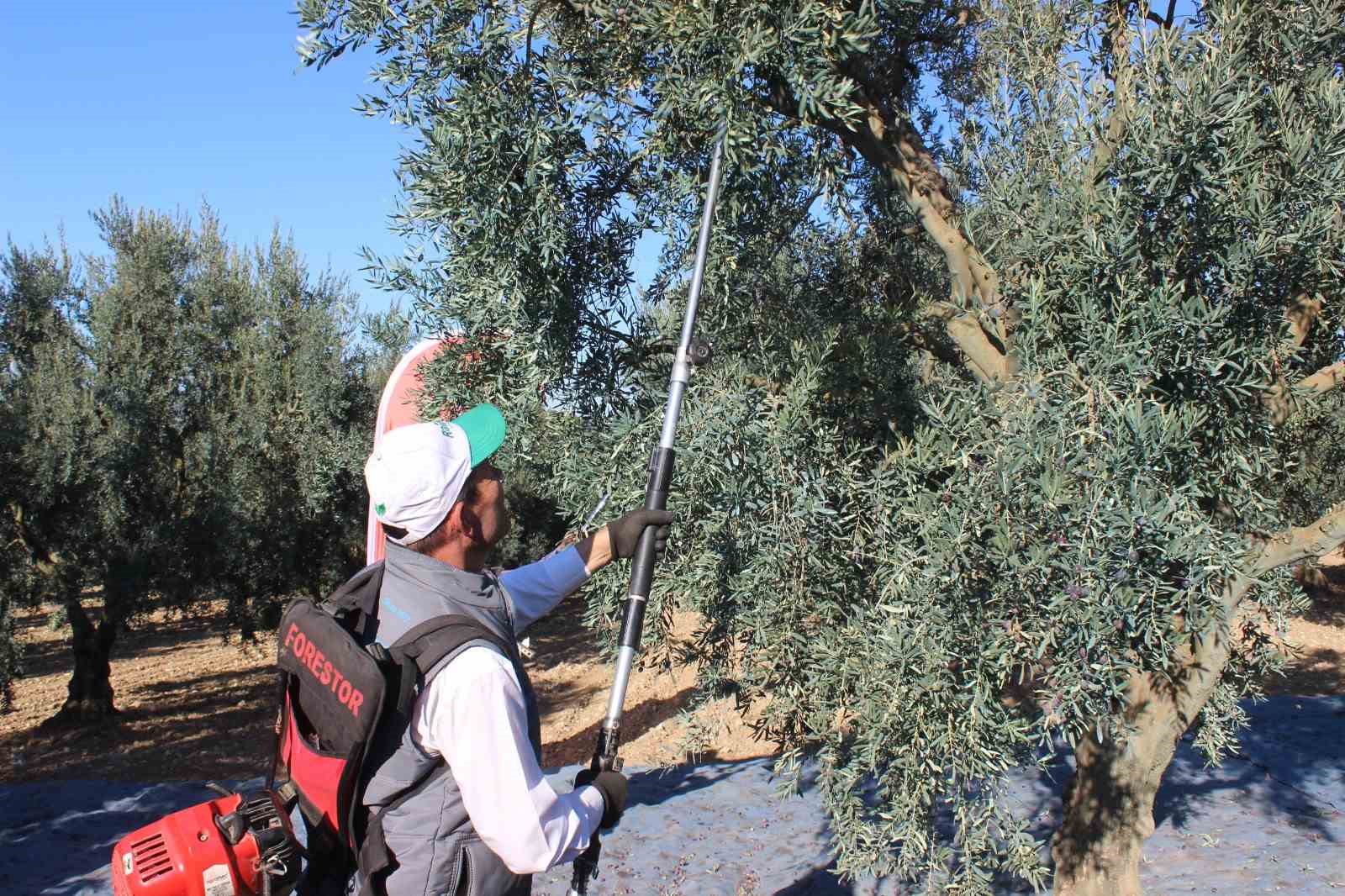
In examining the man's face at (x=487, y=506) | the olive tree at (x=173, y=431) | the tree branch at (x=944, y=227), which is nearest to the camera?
the man's face at (x=487, y=506)

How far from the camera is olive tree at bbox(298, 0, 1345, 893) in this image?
3564 millimetres

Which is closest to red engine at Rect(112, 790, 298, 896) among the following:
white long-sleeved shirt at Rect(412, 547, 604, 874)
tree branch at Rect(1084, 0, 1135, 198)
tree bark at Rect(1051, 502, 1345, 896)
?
white long-sleeved shirt at Rect(412, 547, 604, 874)

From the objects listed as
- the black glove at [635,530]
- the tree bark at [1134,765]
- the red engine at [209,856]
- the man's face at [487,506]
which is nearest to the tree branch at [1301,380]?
the tree bark at [1134,765]

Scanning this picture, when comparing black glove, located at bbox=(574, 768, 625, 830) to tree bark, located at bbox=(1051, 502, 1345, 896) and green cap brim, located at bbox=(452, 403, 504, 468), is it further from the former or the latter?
tree bark, located at bbox=(1051, 502, 1345, 896)

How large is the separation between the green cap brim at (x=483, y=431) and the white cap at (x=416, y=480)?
79mm

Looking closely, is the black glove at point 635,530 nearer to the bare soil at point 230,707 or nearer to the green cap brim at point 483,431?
the green cap brim at point 483,431

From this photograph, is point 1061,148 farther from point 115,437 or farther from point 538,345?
point 115,437

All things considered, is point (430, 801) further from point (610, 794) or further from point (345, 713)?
point (610, 794)

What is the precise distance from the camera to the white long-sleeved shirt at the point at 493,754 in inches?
95.6

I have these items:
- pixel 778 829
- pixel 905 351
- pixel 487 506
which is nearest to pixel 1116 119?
pixel 905 351

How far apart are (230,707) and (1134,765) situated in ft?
54.1

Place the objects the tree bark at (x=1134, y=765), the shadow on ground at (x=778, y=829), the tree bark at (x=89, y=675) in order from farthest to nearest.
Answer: the tree bark at (x=89, y=675) → the shadow on ground at (x=778, y=829) → the tree bark at (x=1134, y=765)

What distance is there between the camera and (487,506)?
2.99 m

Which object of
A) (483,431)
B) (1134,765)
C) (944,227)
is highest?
(944,227)
